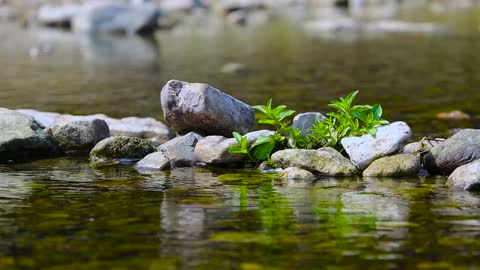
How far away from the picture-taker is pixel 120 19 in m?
32.2

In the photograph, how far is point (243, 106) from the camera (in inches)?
376

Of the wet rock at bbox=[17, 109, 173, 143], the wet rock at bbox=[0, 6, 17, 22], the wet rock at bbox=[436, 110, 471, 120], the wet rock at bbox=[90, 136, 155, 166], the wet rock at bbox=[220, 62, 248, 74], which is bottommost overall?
the wet rock at bbox=[90, 136, 155, 166]

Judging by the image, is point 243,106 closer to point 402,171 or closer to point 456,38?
point 402,171

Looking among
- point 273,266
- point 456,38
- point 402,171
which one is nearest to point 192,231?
point 273,266

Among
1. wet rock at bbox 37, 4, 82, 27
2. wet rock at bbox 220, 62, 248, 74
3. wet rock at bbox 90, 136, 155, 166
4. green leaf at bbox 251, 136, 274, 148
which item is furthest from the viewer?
wet rock at bbox 37, 4, 82, 27

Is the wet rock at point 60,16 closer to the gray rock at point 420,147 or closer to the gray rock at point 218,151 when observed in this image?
the gray rock at point 218,151

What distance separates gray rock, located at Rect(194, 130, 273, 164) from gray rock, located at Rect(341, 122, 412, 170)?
92 centimetres

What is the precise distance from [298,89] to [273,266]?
10820 mm

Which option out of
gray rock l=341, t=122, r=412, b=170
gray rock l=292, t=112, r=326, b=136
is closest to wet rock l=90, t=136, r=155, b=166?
gray rock l=292, t=112, r=326, b=136

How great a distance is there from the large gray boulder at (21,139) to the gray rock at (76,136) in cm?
16

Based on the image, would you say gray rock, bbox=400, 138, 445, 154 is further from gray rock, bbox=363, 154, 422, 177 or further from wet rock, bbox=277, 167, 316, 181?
wet rock, bbox=277, 167, 316, 181

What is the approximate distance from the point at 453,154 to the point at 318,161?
1225 mm

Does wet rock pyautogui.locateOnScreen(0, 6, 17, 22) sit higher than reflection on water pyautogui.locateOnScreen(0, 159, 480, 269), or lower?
higher

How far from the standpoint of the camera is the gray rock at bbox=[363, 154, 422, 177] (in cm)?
793
